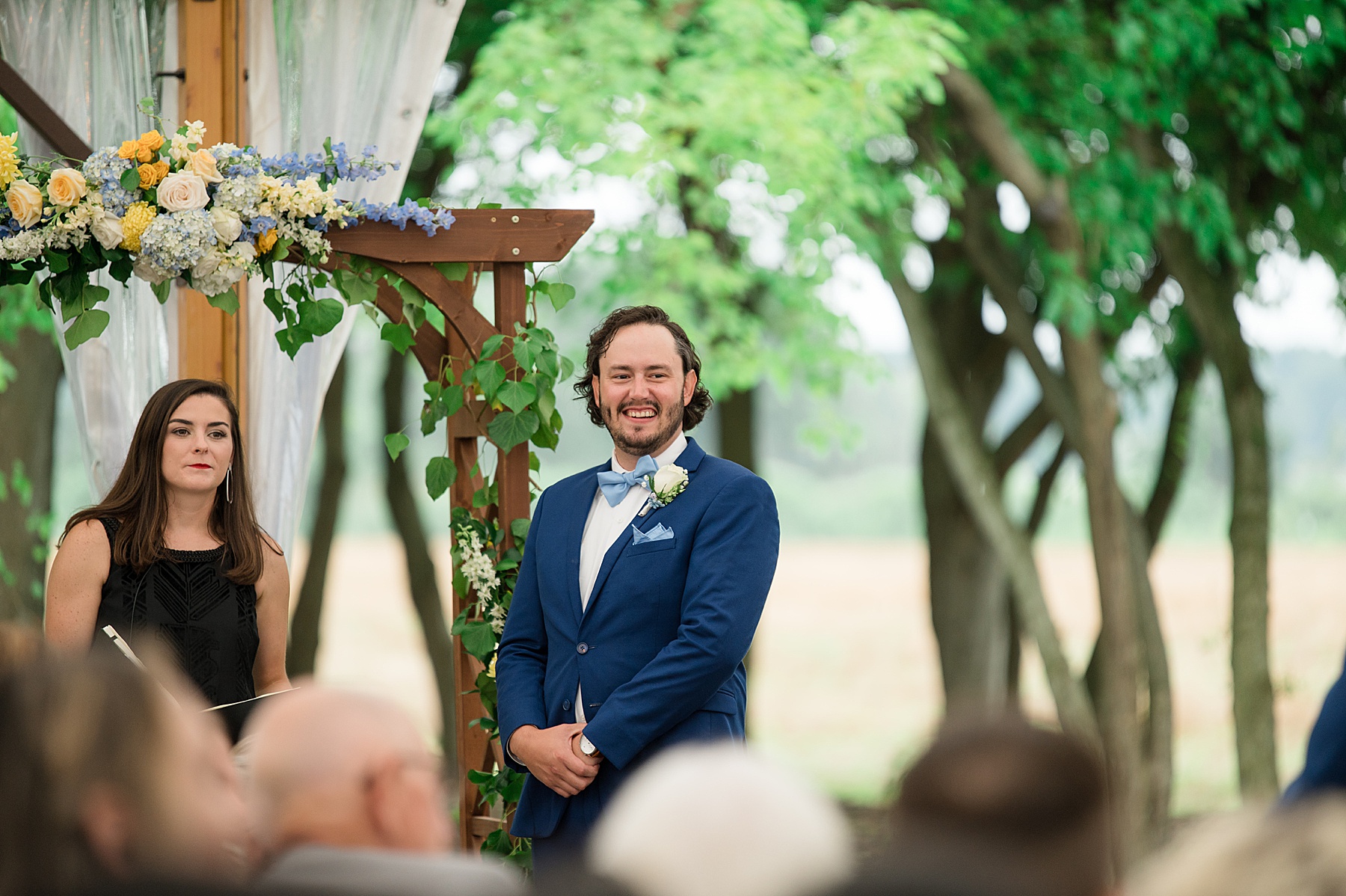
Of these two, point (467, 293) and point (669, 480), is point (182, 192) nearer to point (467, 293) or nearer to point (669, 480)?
point (467, 293)

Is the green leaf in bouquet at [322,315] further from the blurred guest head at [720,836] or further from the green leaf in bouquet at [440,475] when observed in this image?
the blurred guest head at [720,836]

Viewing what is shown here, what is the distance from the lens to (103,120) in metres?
3.73

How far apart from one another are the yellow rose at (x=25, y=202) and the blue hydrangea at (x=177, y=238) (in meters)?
0.22

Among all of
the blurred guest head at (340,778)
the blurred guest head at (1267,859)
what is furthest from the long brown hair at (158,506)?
the blurred guest head at (1267,859)

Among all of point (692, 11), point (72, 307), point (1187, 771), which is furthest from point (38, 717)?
point (1187, 771)

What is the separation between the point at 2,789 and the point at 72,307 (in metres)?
2.00

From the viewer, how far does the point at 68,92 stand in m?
3.71

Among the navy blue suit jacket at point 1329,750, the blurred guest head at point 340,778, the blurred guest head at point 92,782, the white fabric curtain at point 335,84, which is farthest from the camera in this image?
the white fabric curtain at point 335,84

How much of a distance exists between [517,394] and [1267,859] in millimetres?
2236

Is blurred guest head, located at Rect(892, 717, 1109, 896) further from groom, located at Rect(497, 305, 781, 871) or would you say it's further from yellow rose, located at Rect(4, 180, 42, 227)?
yellow rose, located at Rect(4, 180, 42, 227)

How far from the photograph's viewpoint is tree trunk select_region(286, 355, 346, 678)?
7.50 m

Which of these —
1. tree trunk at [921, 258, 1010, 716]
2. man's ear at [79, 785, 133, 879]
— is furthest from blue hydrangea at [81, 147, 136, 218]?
tree trunk at [921, 258, 1010, 716]

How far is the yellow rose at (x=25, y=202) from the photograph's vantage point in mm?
2883

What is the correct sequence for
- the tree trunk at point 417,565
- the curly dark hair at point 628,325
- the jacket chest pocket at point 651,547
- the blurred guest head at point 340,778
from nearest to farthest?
the blurred guest head at point 340,778
the jacket chest pocket at point 651,547
the curly dark hair at point 628,325
the tree trunk at point 417,565
